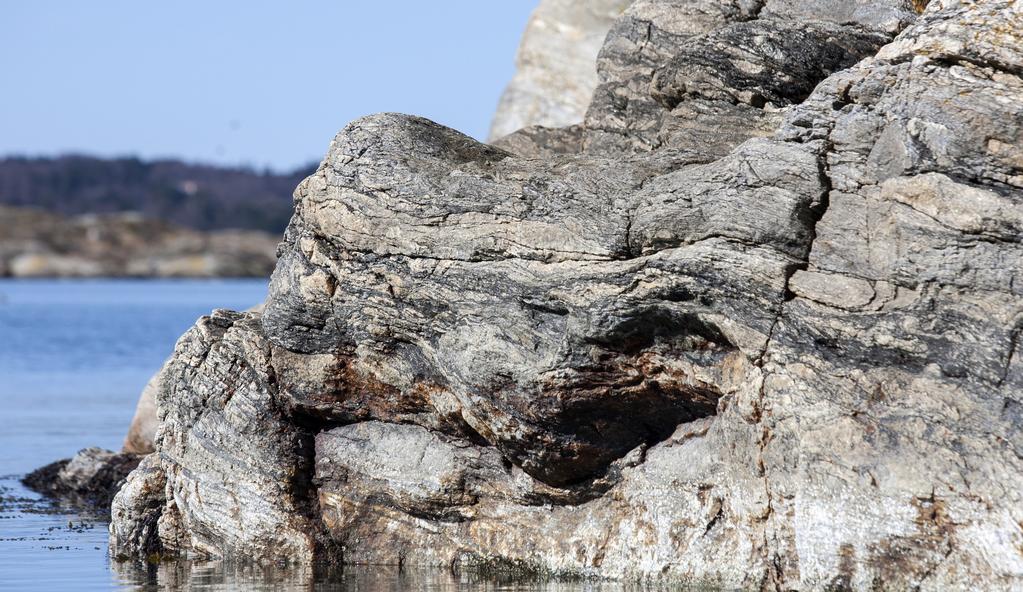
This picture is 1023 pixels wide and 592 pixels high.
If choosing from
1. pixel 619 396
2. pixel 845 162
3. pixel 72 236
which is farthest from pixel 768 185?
pixel 72 236

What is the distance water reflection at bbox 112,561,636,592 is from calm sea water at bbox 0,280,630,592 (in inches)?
0.6

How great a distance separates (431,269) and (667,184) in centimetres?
344

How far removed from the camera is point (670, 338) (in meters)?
17.2

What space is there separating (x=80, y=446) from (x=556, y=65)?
18.4 meters

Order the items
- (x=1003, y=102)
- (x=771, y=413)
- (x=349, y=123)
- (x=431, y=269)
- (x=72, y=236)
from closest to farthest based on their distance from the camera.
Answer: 1. (x=1003, y=102)
2. (x=771, y=413)
3. (x=431, y=269)
4. (x=349, y=123)
5. (x=72, y=236)

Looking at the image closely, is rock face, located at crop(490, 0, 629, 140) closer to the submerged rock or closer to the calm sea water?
the calm sea water

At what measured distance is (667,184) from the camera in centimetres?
1738

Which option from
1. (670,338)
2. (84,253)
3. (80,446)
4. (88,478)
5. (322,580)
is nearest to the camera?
(670,338)

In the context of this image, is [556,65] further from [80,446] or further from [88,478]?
[88,478]

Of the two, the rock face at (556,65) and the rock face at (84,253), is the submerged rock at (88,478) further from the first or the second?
the rock face at (84,253)

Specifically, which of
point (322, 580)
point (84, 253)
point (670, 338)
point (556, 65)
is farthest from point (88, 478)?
point (84, 253)

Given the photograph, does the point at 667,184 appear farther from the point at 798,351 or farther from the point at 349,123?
the point at 349,123

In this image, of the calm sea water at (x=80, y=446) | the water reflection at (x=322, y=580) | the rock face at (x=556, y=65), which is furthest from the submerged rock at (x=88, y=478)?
the rock face at (x=556, y=65)

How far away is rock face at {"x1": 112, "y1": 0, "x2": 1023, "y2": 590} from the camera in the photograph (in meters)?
15.3
